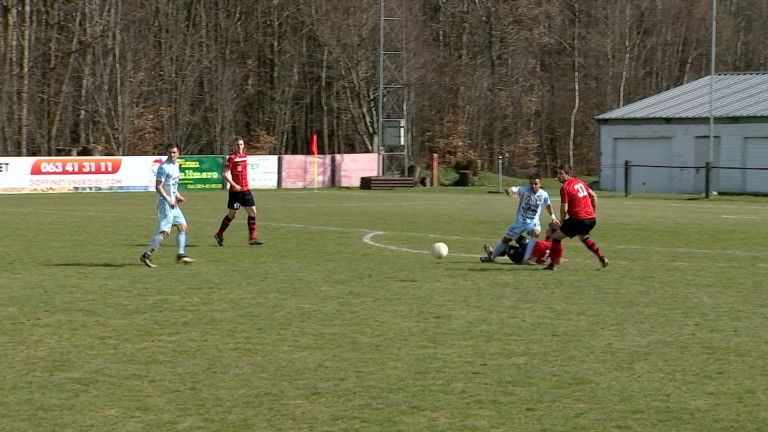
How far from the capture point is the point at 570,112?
82062mm

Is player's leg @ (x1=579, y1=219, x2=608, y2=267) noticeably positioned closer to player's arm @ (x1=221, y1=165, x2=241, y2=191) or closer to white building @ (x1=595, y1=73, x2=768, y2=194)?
player's arm @ (x1=221, y1=165, x2=241, y2=191)

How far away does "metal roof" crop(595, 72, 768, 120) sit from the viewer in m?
51.9

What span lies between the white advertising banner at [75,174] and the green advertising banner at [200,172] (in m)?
1.88

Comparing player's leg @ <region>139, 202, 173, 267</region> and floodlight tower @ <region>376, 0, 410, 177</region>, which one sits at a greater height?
floodlight tower @ <region>376, 0, 410, 177</region>

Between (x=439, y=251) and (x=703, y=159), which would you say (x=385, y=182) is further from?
(x=439, y=251)

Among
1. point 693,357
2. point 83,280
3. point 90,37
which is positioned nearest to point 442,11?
point 90,37

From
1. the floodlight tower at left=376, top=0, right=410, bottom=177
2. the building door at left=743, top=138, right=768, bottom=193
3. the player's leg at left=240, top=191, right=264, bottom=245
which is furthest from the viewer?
the floodlight tower at left=376, top=0, right=410, bottom=177

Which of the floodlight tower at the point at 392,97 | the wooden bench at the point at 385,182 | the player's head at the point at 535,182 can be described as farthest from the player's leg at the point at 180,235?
the floodlight tower at the point at 392,97

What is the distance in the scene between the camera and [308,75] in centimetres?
7425

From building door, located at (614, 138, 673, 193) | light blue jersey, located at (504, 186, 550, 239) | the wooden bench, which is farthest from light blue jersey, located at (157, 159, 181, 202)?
building door, located at (614, 138, 673, 193)

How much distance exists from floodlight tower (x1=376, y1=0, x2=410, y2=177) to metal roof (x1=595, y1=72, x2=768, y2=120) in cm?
942

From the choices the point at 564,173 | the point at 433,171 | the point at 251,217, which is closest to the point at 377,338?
the point at 564,173

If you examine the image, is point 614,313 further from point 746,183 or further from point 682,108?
point 682,108

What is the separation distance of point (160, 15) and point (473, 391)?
6292 centimetres
